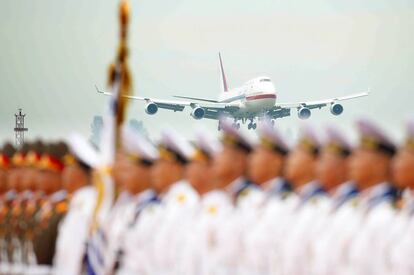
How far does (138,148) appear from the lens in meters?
12.4

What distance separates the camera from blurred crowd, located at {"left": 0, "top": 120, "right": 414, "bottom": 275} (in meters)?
9.95

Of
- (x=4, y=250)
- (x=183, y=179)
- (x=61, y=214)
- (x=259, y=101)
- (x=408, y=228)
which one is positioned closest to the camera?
(x=408, y=228)

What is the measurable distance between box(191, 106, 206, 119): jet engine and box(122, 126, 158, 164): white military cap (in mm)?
95922

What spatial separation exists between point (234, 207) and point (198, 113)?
98.2 m

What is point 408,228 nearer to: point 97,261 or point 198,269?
point 198,269

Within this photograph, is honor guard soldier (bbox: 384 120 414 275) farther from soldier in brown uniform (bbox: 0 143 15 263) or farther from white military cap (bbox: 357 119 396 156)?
soldier in brown uniform (bbox: 0 143 15 263)

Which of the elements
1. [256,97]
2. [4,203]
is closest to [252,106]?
[256,97]

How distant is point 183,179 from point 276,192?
51.1 inches

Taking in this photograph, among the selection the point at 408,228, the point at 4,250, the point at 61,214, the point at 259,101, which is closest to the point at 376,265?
the point at 408,228

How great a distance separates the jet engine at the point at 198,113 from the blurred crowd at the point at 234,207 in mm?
94862

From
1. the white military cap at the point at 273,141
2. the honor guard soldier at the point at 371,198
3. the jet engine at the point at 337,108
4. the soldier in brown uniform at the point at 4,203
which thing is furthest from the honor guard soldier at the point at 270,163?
the jet engine at the point at 337,108

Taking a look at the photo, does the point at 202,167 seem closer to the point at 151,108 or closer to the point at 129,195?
the point at 129,195

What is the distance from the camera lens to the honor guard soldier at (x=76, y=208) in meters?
12.8

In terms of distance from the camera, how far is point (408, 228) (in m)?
9.59
